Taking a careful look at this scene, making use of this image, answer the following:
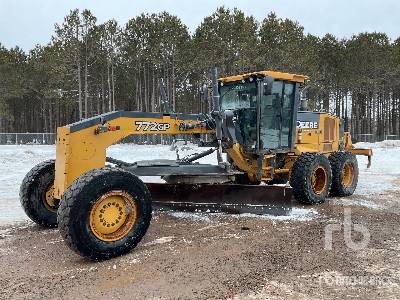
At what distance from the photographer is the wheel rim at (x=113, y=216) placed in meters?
5.13

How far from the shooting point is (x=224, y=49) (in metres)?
39.2

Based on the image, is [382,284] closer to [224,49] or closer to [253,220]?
[253,220]

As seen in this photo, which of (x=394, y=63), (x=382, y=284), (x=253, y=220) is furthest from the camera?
(x=394, y=63)

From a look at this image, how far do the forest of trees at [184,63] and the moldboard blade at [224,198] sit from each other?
2956 cm

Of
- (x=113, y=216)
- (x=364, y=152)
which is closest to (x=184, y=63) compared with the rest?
(x=364, y=152)

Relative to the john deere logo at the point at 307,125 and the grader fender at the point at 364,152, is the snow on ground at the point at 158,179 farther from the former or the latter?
the john deere logo at the point at 307,125

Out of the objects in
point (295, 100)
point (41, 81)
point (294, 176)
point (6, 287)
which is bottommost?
point (6, 287)

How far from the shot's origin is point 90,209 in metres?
5.00

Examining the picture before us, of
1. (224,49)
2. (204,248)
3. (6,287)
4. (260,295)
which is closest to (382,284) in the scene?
(260,295)

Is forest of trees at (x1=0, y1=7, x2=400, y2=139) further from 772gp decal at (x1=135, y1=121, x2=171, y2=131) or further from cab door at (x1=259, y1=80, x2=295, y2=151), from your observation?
772gp decal at (x1=135, y1=121, x2=171, y2=131)

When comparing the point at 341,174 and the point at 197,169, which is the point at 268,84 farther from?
the point at 341,174

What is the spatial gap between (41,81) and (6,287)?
4752 centimetres

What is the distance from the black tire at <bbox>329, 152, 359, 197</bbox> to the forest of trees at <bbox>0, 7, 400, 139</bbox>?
2609cm

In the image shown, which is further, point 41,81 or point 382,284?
point 41,81
